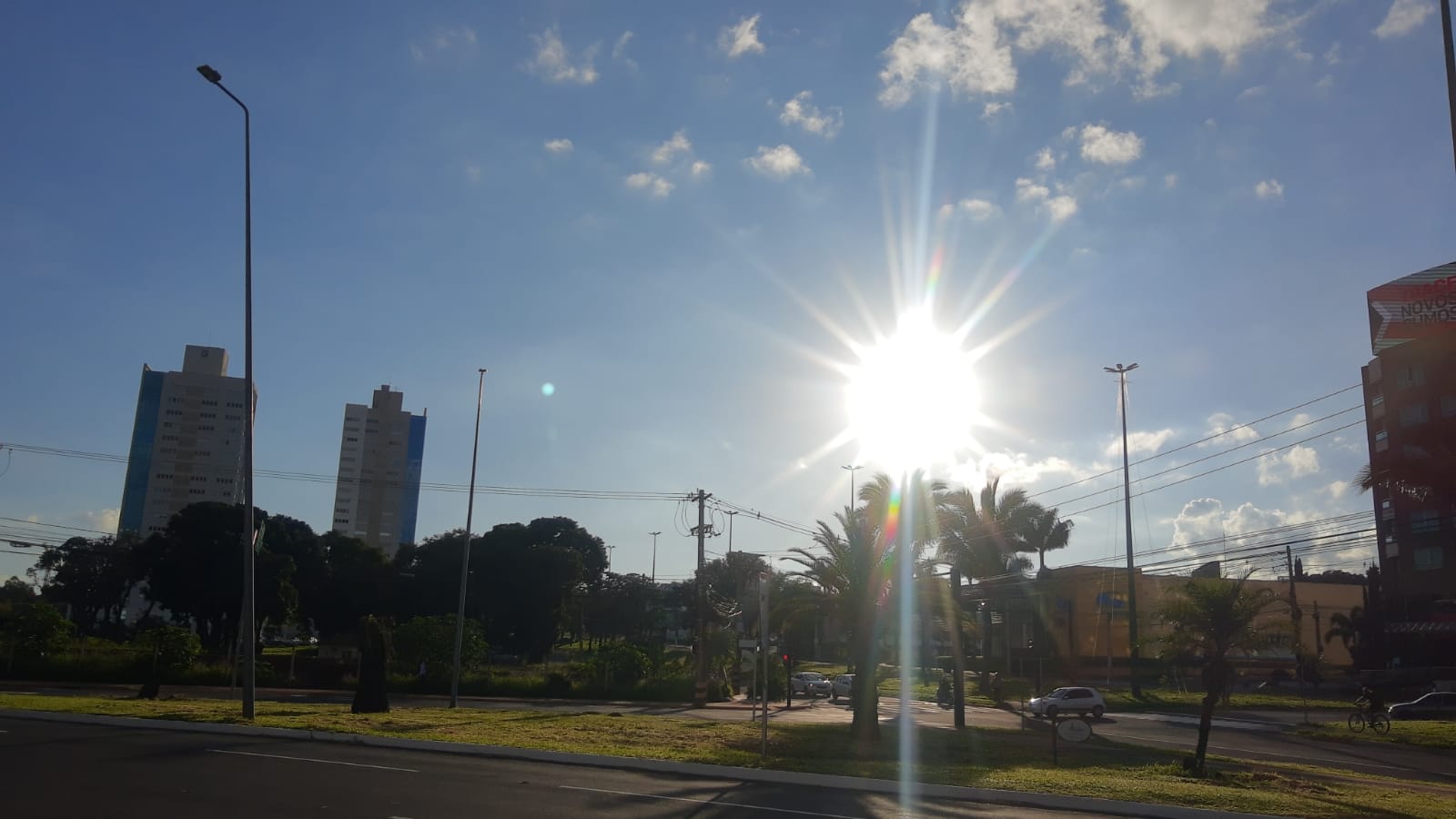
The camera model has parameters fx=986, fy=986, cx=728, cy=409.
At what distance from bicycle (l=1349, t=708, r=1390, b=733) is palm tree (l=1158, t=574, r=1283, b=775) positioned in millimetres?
15707

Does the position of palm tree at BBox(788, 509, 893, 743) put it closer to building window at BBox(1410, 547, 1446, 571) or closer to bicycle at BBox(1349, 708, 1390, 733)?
bicycle at BBox(1349, 708, 1390, 733)

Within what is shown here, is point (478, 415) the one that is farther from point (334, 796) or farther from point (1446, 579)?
point (1446, 579)

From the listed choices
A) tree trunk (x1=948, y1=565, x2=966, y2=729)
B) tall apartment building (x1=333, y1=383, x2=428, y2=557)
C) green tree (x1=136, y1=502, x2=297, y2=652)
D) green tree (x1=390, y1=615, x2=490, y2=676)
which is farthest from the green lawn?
tall apartment building (x1=333, y1=383, x2=428, y2=557)

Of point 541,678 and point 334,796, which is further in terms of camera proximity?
point 541,678

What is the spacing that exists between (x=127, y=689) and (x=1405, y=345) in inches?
2453

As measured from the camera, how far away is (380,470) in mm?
181625

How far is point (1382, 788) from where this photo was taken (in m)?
18.3

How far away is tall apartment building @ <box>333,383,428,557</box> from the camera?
175 meters

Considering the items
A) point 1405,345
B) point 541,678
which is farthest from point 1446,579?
point 541,678

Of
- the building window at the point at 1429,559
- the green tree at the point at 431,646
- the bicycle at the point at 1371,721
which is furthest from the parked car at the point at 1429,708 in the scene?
the green tree at the point at 431,646

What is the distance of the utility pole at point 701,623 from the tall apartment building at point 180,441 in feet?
402

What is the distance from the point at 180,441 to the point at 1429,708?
158 meters

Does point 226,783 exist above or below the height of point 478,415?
below

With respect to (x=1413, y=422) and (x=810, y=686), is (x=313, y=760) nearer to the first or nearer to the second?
(x=810, y=686)
